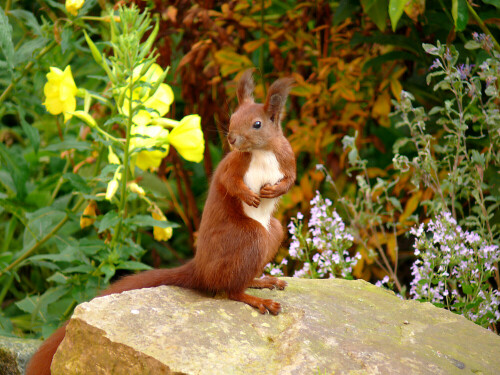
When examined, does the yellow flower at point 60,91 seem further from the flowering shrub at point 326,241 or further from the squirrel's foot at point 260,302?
the flowering shrub at point 326,241

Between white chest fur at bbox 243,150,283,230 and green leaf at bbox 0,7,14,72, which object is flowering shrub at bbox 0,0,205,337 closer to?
green leaf at bbox 0,7,14,72

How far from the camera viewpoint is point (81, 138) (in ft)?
15.2

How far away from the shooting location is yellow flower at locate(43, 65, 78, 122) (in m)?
3.50

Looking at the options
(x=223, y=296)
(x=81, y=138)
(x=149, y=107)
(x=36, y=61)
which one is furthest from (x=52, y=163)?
(x=223, y=296)

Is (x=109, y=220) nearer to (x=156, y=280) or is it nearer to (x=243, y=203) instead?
(x=156, y=280)

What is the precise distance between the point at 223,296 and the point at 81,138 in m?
2.05

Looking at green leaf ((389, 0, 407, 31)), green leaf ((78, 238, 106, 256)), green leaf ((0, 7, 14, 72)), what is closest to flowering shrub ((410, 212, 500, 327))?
green leaf ((389, 0, 407, 31))

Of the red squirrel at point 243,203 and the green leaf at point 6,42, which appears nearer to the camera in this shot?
the red squirrel at point 243,203

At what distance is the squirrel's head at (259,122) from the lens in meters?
2.88

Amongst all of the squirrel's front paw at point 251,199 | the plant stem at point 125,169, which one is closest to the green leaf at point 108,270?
the plant stem at point 125,169

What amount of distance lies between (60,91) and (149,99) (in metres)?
0.49

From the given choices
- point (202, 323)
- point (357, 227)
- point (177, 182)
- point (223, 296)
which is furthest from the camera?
point (177, 182)

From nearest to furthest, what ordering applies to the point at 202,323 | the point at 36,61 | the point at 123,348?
the point at 123,348 < the point at 202,323 < the point at 36,61

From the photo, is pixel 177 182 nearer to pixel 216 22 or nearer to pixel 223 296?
pixel 216 22
